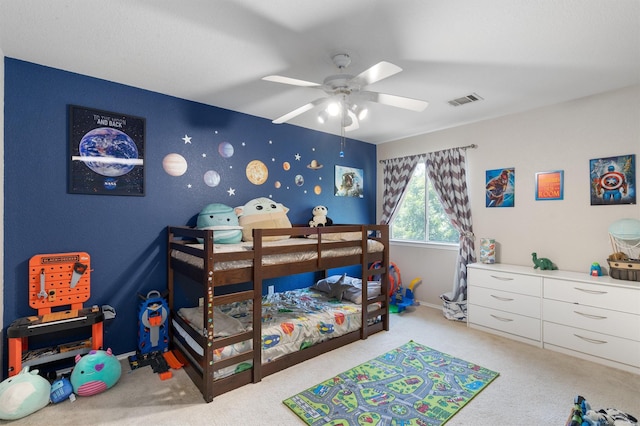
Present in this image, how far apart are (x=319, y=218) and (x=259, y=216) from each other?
102 cm

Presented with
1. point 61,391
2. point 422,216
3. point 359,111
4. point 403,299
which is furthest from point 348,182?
point 61,391

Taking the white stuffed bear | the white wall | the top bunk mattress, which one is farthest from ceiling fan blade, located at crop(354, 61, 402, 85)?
the white stuffed bear

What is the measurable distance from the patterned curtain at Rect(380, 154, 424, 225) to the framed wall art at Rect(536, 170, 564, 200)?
158 cm

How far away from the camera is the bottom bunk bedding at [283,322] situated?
8.02ft

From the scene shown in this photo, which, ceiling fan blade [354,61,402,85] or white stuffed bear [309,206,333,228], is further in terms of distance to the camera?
white stuffed bear [309,206,333,228]

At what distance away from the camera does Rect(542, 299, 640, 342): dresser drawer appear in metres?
2.58

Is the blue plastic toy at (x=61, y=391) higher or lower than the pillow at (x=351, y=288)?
lower

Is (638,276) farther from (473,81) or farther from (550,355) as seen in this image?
(473,81)

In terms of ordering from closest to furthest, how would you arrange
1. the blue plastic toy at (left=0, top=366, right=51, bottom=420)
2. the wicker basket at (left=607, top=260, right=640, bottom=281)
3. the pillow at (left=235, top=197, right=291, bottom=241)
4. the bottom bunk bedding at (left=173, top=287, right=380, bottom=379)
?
1. the blue plastic toy at (left=0, top=366, right=51, bottom=420)
2. the bottom bunk bedding at (left=173, top=287, right=380, bottom=379)
3. the wicker basket at (left=607, top=260, right=640, bottom=281)
4. the pillow at (left=235, top=197, right=291, bottom=241)

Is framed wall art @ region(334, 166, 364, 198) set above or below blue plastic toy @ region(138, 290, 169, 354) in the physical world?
above

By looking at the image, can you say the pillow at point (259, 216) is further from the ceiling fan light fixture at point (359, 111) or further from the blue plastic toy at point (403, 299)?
the blue plastic toy at point (403, 299)

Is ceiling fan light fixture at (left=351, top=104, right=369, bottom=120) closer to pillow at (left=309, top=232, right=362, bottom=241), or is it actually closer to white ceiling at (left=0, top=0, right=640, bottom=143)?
white ceiling at (left=0, top=0, right=640, bottom=143)

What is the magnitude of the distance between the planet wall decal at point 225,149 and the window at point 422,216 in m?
2.83

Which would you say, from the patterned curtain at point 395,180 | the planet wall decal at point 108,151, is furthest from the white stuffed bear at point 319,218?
the planet wall decal at point 108,151
